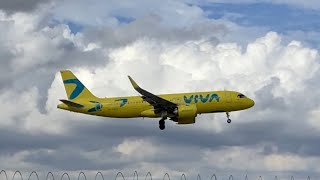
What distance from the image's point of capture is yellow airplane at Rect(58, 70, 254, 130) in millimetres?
173375

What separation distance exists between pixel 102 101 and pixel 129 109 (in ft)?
25.1

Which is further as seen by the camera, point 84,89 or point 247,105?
point 84,89

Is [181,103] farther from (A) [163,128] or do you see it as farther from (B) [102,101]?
(B) [102,101]

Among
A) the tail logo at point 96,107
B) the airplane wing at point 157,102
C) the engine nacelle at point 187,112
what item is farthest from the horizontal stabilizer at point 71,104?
the engine nacelle at point 187,112

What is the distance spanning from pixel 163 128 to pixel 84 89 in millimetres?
26303

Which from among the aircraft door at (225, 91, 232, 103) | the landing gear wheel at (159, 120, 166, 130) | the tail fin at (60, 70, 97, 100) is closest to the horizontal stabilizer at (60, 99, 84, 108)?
the tail fin at (60, 70, 97, 100)

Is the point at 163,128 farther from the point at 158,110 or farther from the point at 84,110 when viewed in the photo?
the point at 84,110

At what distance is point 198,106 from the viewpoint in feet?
573

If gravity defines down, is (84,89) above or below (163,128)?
above

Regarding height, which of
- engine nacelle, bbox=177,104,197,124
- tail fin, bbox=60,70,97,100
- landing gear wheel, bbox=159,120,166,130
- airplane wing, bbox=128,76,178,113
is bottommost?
landing gear wheel, bbox=159,120,166,130

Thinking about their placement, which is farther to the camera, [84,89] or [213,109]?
[84,89]

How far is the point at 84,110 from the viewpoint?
18162 centimetres

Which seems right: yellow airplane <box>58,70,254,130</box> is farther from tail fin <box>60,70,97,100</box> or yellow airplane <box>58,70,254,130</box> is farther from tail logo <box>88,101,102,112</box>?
tail fin <box>60,70,97,100</box>

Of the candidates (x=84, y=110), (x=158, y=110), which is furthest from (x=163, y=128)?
(x=84, y=110)
